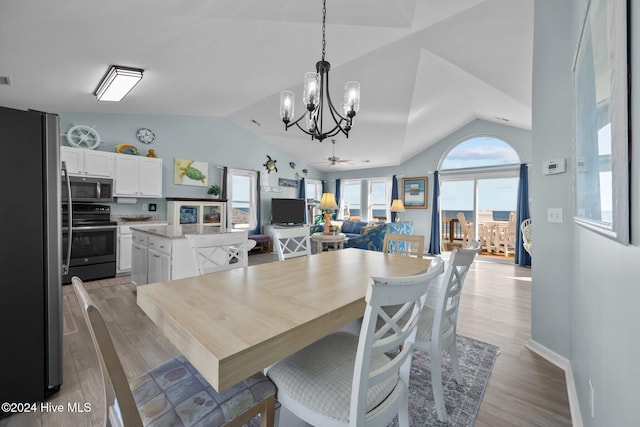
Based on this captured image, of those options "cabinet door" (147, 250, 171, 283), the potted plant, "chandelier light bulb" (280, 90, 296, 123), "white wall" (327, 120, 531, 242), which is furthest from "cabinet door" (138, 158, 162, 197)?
"white wall" (327, 120, 531, 242)

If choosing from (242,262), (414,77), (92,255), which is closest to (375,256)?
Answer: (242,262)

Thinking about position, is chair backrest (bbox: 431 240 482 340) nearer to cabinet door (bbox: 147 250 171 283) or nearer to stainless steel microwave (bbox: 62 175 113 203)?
cabinet door (bbox: 147 250 171 283)

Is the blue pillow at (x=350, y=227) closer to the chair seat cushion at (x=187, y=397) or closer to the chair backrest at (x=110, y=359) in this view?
the chair seat cushion at (x=187, y=397)

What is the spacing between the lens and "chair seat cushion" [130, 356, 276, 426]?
2.74ft

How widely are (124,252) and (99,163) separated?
4.79 ft

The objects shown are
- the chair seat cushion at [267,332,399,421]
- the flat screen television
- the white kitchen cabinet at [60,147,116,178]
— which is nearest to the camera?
the chair seat cushion at [267,332,399,421]

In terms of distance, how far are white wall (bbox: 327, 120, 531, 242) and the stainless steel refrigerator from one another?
23.2 ft

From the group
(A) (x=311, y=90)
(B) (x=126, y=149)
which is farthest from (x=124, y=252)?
(A) (x=311, y=90)

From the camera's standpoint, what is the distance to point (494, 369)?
189 cm

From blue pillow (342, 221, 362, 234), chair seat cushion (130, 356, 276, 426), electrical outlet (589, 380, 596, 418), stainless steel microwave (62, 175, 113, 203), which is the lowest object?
electrical outlet (589, 380, 596, 418)

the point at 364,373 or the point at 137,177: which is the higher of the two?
the point at 137,177

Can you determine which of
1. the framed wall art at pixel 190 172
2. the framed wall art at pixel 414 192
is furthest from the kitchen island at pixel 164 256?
the framed wall art at pixel 414 192

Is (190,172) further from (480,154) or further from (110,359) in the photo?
(480,154)

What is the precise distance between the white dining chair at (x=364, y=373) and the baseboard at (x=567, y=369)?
3.39 ft
